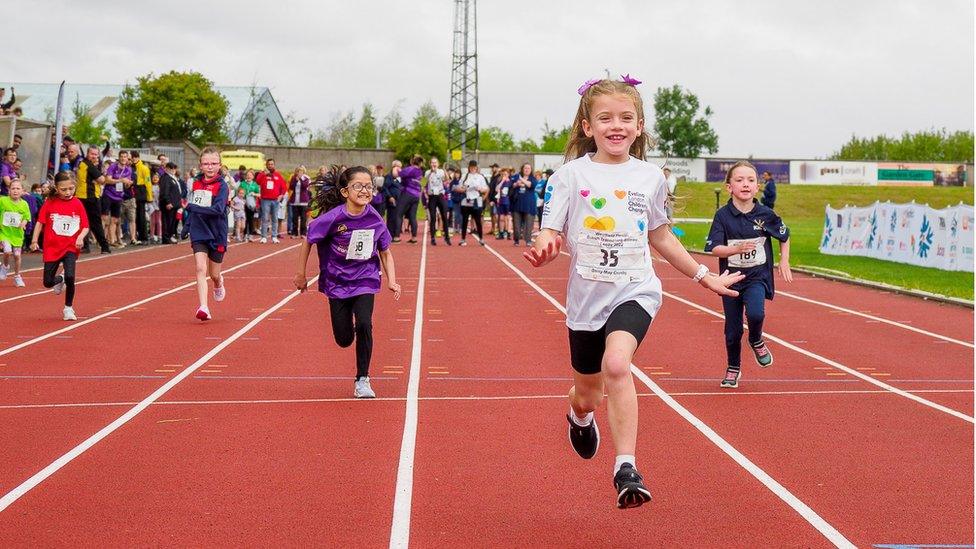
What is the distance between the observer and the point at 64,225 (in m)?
13.2

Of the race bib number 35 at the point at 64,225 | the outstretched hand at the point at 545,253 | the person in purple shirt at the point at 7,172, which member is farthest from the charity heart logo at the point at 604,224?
the person in purple shirt at the point at 7,172

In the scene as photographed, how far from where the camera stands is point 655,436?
732 centimetres

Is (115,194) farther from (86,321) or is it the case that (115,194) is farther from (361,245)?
(361,245)

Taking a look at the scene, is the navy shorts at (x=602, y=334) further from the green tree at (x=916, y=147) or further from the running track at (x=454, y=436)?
the green tree at (x=916, y=147)

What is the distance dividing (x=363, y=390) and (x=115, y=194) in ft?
60.4

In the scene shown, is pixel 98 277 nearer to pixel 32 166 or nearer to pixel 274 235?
pixel 32 166

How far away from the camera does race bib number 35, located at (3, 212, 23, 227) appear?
54.9ft

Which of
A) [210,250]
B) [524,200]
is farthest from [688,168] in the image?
[210,250]

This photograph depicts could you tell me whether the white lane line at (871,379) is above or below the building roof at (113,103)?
below

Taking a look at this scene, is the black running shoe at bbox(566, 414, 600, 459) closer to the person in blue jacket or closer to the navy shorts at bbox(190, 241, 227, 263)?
the person in blue jacket

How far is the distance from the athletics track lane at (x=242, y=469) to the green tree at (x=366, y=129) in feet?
270

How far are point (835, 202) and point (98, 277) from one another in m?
53.7

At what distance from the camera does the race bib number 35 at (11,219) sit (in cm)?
1673

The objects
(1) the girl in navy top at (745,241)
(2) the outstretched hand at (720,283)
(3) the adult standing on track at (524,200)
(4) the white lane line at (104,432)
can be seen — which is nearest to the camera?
(2) the outstretched hand at (720,283)
